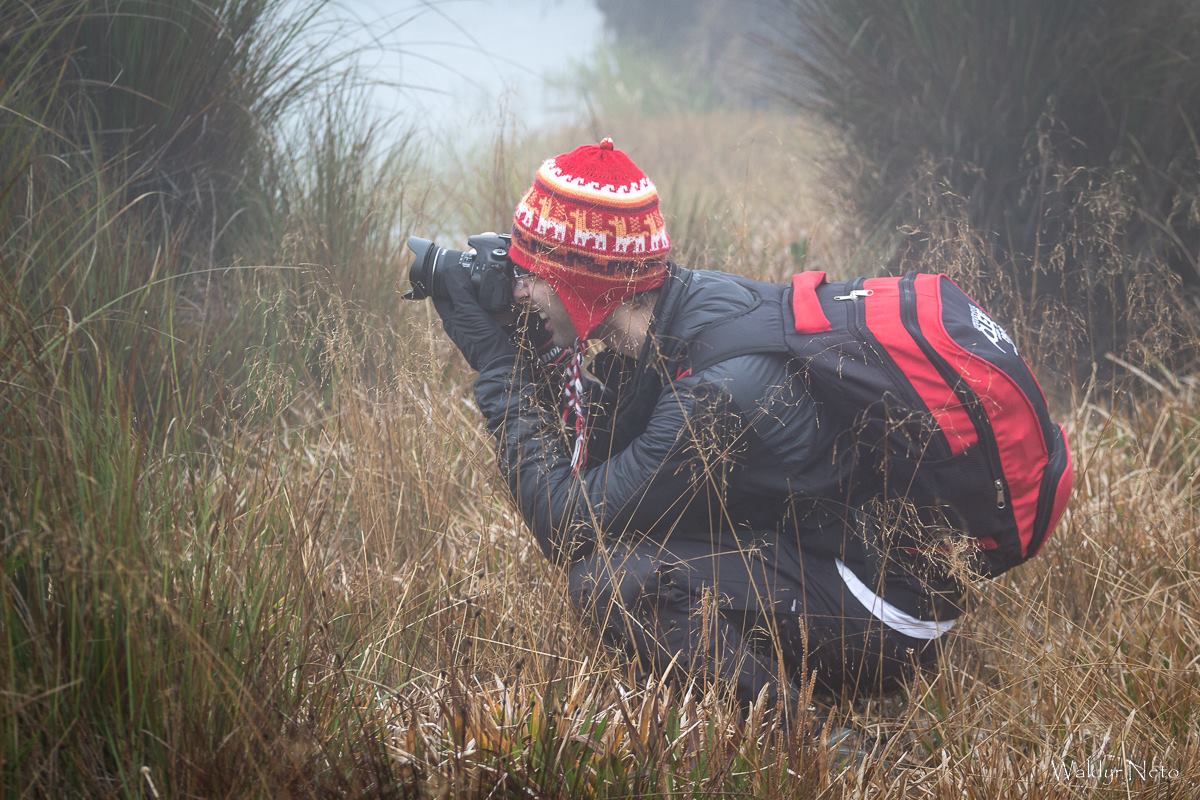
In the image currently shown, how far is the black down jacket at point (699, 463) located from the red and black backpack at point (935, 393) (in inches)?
2.3

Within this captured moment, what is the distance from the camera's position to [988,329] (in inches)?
80.4

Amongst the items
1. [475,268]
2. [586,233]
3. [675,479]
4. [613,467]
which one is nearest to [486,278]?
[475,268]

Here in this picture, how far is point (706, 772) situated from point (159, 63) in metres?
2.39

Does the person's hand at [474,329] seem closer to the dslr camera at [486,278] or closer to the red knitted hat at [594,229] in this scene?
the dslr camera at [486,278]

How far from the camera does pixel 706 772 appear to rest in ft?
5.61

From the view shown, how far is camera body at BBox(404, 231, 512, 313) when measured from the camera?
7.51ft

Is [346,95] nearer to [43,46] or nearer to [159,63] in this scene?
[159,63]

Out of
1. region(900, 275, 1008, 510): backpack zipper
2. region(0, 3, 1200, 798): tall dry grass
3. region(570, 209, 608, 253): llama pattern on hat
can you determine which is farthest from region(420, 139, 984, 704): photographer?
region(900, 275, 1008, 510): backpack zipper

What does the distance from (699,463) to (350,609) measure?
2.32ft

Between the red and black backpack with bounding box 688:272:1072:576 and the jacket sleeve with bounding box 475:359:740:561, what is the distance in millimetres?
133

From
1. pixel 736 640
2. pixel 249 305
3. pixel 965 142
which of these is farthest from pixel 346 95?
pixel 736 640

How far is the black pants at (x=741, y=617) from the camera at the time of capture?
6.95ft

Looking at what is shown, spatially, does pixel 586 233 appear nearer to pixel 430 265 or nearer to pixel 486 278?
pixel 486 278

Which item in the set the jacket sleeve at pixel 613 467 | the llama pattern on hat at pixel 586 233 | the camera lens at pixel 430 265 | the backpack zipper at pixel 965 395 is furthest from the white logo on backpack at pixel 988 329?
the camera lens at pixel 430 265
